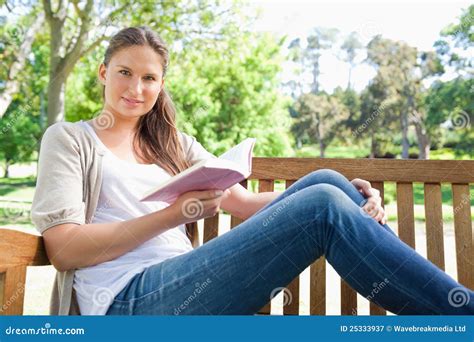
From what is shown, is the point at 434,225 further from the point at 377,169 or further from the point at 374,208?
the point at 374,208

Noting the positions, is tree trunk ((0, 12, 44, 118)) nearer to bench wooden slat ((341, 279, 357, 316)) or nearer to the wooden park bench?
the wooden park bench

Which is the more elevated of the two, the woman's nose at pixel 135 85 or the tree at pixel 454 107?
the tree at pixel 454 107

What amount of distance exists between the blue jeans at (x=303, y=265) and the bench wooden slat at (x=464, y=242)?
0.68 metres

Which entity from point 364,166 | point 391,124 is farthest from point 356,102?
point 364,166

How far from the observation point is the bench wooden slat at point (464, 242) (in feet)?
5.66

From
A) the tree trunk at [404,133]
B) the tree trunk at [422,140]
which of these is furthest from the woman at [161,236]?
the tree trunk at [404,133]

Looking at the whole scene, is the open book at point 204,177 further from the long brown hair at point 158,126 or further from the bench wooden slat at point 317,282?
the bench wooden slat at point 317,282

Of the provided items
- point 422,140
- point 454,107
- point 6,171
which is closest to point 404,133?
point 422,140

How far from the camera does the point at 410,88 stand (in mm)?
12250

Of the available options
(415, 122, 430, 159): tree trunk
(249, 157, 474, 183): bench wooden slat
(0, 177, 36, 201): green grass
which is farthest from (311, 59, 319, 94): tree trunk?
(249, 157, 474, 183): bench wooden slat

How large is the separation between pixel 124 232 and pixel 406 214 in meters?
1.00

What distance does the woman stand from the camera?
43.6 inches

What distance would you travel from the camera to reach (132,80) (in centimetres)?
142
